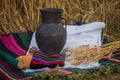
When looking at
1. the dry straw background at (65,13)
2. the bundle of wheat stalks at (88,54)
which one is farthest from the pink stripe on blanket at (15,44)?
the bundle of wheat stalks at (88,54)

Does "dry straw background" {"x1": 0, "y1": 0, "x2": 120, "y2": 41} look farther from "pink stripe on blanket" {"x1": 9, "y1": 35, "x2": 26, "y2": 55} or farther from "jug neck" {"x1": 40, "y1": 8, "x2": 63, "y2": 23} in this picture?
"jug neck" {"x1": 40, "y1": 8, "x2": 63, "y2": 23}

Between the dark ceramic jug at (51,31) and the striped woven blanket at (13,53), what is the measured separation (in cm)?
18

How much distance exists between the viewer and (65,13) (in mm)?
6082

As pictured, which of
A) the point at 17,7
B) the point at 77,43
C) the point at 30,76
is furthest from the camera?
the point at 17,7

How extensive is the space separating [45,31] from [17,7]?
149cm

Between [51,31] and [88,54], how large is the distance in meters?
0.53

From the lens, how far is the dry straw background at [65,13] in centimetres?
579

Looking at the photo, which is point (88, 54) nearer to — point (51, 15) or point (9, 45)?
point (51, 15)

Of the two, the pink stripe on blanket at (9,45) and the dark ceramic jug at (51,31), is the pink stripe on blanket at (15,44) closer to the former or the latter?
the pink stripe on blanket at (9,45)

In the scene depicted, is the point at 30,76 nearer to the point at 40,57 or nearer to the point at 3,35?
the point at 40,57

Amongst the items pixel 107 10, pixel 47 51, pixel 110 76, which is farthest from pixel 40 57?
pixel 107 10

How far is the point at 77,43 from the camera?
16.9 ft

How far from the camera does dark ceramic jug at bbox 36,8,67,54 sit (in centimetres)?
451

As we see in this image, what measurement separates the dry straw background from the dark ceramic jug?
4.12 feet
